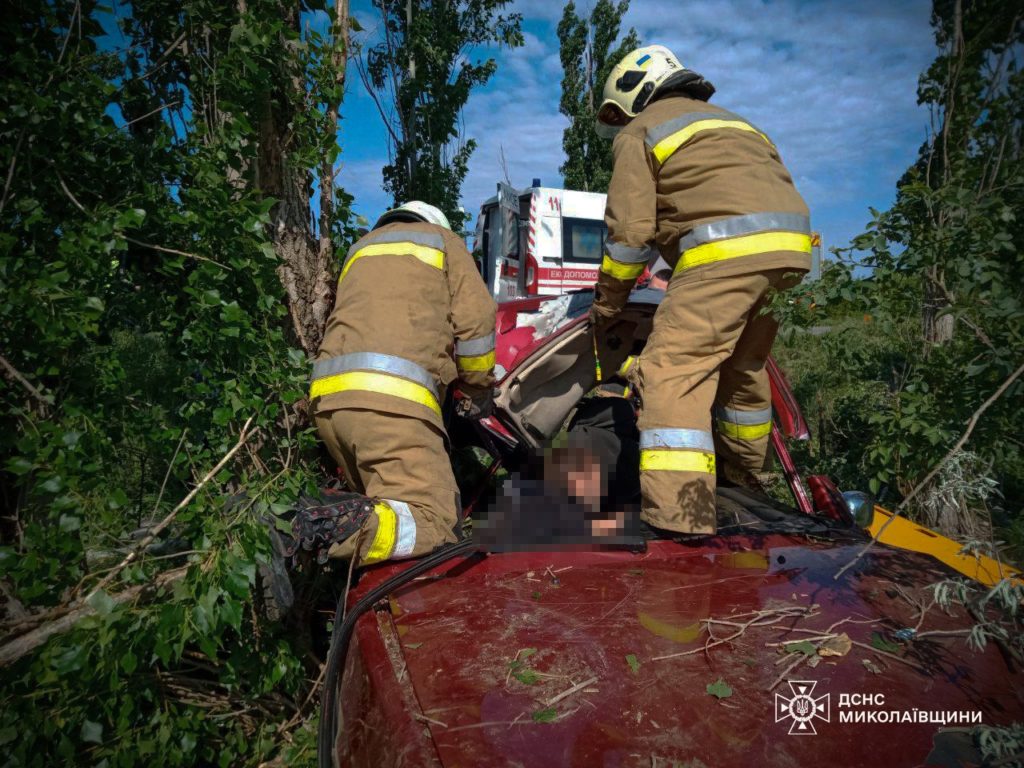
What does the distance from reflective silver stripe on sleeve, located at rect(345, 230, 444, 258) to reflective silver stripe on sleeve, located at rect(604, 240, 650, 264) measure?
79cm

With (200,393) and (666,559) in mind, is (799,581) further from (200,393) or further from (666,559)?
(200,393)

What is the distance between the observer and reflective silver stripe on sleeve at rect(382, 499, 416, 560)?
2.13 meters

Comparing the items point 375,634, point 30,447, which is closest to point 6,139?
point 30,447

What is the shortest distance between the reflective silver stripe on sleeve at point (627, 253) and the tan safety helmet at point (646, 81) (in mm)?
889

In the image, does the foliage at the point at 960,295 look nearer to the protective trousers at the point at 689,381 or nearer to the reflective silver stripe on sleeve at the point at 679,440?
the protective trousers at the point at 689,381

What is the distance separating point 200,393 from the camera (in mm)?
2219

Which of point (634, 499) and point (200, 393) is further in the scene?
point (634, 499)

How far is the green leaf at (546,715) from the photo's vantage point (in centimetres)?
119

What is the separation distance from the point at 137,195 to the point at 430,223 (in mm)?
1282

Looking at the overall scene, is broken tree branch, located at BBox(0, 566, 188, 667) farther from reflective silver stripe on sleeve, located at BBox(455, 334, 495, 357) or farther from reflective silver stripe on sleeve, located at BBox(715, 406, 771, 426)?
reflective silver stripe on sleeve, located at BBox(715, 406, 771, 426)

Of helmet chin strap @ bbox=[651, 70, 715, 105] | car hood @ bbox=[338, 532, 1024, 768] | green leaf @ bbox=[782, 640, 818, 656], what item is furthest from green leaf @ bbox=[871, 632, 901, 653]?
helmet chin strap @ bbox=[651, 70, 715, 105]

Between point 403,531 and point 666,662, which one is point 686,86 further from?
point 666,662

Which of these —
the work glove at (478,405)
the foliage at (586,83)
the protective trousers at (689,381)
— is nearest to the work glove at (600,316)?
the protective trousers at (689,381)

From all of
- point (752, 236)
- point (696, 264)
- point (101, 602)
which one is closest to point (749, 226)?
point (752, 236)
